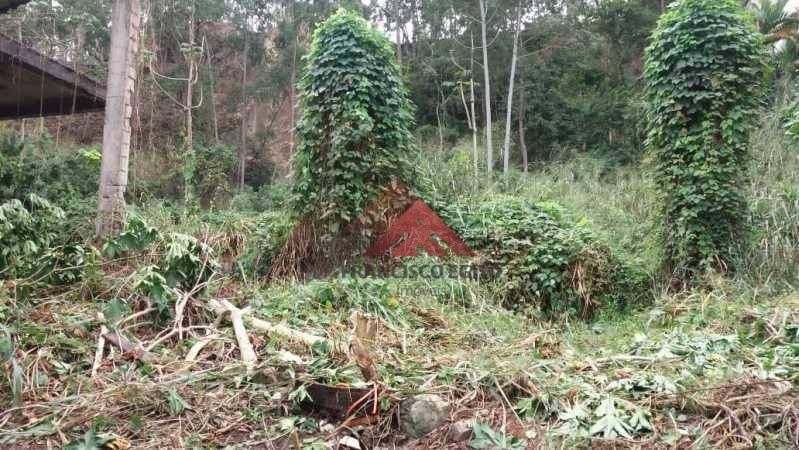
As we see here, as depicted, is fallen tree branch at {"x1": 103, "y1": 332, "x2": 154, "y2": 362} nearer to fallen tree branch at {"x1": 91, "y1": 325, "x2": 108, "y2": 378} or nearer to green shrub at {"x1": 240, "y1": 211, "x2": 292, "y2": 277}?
fallen tree branch at {"x1": 91, "y1": 325, "x2": 108, "y2": 378}

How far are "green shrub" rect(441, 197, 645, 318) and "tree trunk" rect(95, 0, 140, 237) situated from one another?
388 centimetres

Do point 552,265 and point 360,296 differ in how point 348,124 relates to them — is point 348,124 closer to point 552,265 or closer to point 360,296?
point 360,296

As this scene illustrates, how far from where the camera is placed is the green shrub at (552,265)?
17.7 feet

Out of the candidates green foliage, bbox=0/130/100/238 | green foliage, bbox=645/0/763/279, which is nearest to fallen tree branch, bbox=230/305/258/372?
green foliage, bbox=0/130/100/238

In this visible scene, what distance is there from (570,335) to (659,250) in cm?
206

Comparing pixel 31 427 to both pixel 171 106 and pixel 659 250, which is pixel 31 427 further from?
pixel 171 106

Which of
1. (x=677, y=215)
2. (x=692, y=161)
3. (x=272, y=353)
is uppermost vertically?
(x=692, y=161)

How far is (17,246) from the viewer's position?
12.2ft

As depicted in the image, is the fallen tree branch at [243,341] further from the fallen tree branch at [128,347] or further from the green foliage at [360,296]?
the green foliage at [360,296]

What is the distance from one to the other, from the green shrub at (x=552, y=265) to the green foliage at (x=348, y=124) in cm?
127

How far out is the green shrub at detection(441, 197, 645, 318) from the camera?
17.7ft

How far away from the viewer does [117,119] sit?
5.88 meters

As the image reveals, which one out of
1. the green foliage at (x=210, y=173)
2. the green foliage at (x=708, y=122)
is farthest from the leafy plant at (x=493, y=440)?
the green foliage at (x=210, y=173)

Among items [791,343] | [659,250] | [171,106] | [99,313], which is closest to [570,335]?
[791,343]
